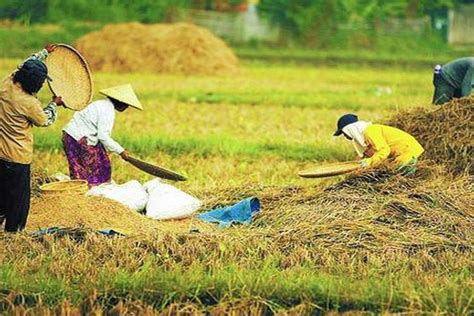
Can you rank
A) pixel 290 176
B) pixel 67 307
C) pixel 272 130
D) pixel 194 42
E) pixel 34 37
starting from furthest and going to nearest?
pixel 34 37
pixel 194 42
pixel 272 130
pixel 290 176
pixel 67 307

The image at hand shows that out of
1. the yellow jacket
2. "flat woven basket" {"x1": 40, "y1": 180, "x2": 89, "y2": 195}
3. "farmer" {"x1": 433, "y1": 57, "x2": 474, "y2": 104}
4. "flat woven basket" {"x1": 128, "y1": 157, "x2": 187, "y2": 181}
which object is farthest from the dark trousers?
"farmer" {"x1": 433, "y1": 57, "x2": 474, "y2": 104}

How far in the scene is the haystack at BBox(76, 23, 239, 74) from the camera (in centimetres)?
2338

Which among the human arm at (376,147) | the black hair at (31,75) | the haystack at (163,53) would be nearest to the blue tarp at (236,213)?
the human arm at (376,147)

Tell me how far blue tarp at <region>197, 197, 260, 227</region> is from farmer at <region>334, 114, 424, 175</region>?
2.88 ft

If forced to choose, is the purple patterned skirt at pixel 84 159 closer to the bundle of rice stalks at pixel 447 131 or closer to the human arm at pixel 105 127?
the human arm at pixel 105 127

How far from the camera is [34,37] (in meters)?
28.8

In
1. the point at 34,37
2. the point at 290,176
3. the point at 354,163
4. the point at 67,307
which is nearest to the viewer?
the point at 67,307

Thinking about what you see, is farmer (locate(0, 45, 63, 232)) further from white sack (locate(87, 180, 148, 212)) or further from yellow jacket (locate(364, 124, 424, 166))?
yellow jacket (locate(364, 124, 424, 166))

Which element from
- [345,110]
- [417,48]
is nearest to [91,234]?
[345,110]

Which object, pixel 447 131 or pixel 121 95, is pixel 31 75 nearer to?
pixel 121 95

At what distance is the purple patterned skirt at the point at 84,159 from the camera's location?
25.3 feet

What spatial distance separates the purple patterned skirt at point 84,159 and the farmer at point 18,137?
1.26m

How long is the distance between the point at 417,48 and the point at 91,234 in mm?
25597

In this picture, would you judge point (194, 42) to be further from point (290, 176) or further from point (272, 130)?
point (290, 176)
